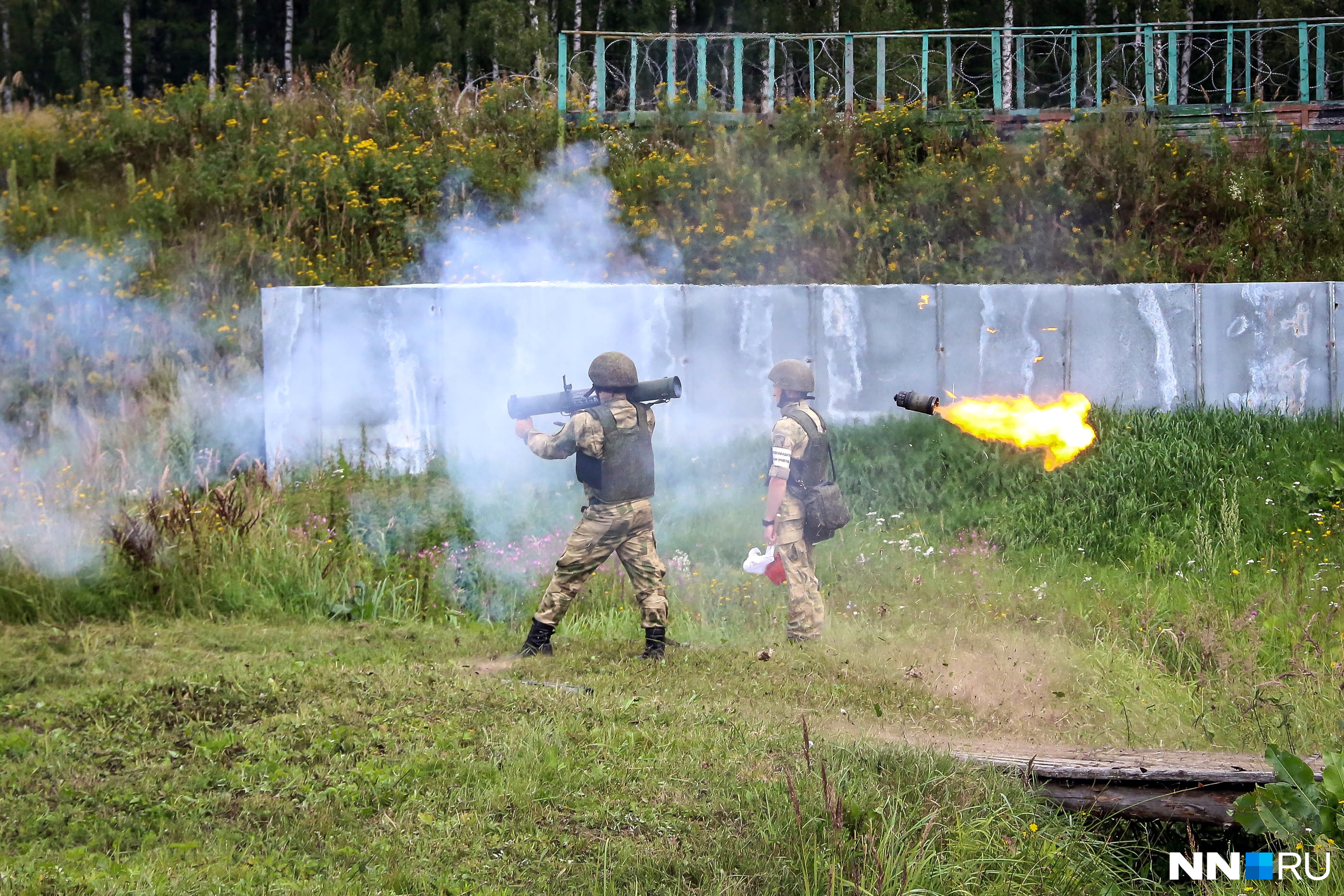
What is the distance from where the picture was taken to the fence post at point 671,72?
622 inches

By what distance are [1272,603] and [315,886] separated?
21.3ft

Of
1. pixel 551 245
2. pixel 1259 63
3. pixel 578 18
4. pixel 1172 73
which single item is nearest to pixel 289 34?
pixel 578 18

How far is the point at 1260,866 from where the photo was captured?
500cm

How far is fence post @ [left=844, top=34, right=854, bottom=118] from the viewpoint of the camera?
51.4 feet

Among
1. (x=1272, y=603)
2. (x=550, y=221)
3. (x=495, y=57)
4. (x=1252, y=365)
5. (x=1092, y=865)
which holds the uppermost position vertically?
(x=495, y=57)

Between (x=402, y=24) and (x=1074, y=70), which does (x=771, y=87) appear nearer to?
(x=1074, y=70)

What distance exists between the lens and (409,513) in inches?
404

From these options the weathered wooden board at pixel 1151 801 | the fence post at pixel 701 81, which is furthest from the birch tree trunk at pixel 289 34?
the weathered wooden board at pixel 1151 801

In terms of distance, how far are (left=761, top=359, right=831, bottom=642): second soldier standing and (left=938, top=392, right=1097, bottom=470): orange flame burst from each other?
2.48 meters

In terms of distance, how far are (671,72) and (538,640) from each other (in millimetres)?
9699

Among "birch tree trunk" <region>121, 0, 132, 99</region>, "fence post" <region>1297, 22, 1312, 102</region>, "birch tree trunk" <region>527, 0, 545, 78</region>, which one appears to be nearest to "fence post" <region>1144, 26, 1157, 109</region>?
"fence post" <region>1297, 22, 1312, 102</region>

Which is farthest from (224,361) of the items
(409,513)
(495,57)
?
(495,57)

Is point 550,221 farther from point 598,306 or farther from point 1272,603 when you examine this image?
point 1272,603

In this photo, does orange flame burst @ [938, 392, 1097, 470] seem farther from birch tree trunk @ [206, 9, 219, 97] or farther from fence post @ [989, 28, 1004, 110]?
birch tree trunk @ [206, 9, 219, 97]
